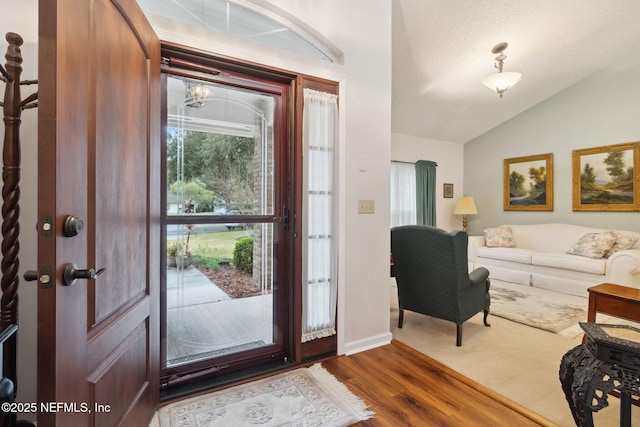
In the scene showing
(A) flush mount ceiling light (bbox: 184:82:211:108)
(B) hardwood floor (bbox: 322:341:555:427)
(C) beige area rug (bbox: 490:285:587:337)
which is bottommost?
(B) hardwood floor (bbox: 322:341:555:427)

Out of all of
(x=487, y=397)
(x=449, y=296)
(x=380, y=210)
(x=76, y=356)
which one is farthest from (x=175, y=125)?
(x=487, y=397)

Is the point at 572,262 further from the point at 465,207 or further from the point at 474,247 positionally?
the point at 465,207

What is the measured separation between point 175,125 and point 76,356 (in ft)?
4.83

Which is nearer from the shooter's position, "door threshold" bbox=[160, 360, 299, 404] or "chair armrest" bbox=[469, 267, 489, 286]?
"door threshold" bbox=[160, 360, 299, 404]

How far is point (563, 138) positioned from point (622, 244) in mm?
2054

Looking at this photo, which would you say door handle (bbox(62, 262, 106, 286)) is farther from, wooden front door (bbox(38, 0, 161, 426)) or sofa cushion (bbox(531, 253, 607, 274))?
sofa cushion (bbox(531, 253, 607, 274))

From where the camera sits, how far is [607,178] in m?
4.63

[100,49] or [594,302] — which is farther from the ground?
[100,49]

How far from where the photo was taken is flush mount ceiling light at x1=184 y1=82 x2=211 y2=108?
6.41ft

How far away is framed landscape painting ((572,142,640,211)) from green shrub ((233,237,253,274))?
→ 220 inches

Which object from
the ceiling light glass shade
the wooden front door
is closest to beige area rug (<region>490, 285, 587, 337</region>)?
the ceiling light glass shade

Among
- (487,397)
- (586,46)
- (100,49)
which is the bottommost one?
(487,397)

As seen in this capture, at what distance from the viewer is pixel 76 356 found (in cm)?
85

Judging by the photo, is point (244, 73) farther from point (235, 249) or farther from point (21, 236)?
point (21, 236)
